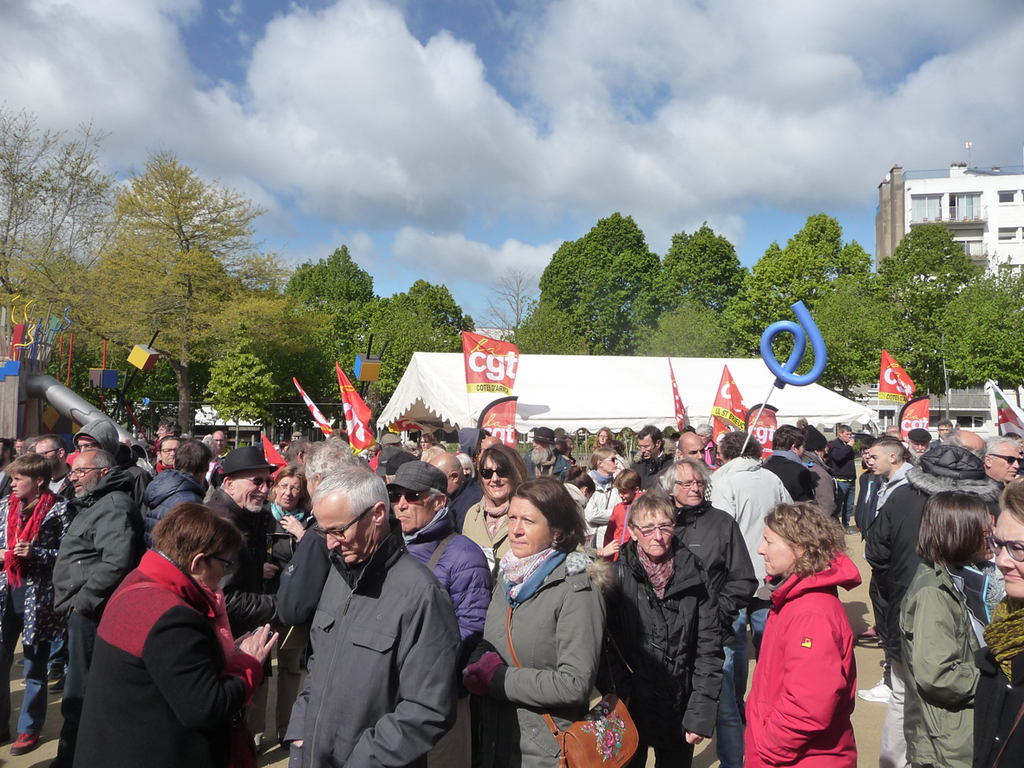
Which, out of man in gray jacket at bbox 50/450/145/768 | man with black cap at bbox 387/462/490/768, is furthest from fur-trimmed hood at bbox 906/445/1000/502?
man in gray jacket at bbox 50/450/145/768

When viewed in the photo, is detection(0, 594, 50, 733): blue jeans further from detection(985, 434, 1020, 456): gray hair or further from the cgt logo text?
the cgt logo text

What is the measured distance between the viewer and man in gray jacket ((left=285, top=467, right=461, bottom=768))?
227 cm

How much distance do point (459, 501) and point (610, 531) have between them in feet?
4.51

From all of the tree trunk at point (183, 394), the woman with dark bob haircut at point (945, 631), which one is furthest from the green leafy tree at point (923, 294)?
the woman with dark bob haircut at point (945, 631)

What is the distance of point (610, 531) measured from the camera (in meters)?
5.80

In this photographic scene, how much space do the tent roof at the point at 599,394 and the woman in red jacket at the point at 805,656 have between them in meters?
12.0

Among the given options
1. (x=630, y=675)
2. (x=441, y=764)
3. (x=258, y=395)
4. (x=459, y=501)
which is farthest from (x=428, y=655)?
(x=258, y=395)

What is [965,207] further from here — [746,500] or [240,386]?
[746,500]

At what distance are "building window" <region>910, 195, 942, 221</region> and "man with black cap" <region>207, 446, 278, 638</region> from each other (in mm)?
59776

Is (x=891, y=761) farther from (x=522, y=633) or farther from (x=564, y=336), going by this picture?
(x=564, y=336)

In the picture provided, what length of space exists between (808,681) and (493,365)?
8850 millimetres

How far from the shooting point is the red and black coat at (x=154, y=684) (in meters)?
2.34

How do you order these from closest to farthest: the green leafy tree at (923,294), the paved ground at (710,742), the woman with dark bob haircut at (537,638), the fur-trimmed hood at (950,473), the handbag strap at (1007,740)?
the handbag strap at (1007,740) < the woman with dark bob haircut at (537,638) < the fur-trimmed hood at (950,473) < the paved ground at (710,742) < the green leafy tree at (923,294)

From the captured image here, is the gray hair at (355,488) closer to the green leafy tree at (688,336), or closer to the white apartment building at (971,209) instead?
the green leafy tree at (688,336)
